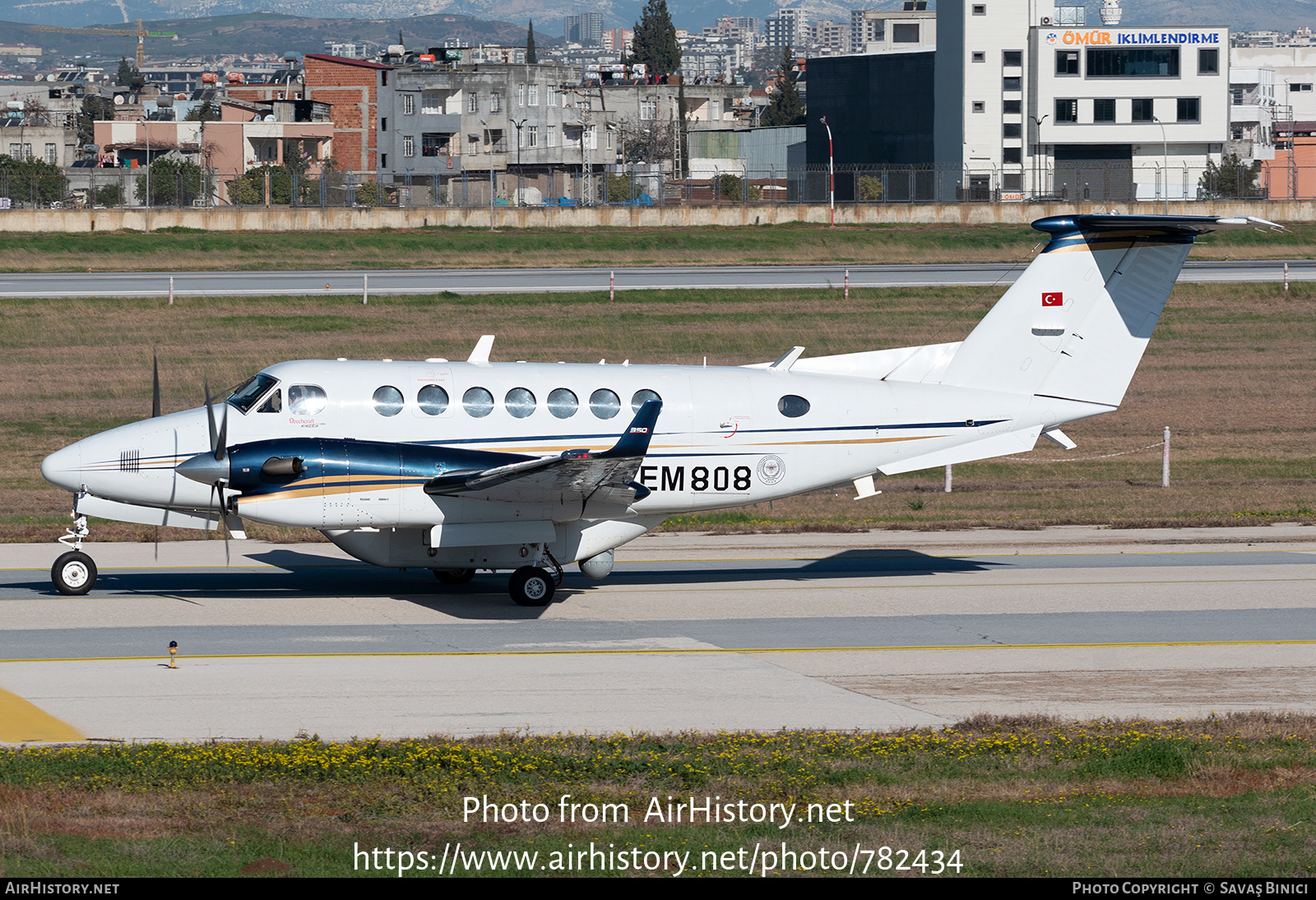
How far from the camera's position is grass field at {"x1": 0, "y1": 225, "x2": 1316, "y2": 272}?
62.0 metres

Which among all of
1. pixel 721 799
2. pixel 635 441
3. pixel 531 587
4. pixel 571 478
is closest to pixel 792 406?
pixel 635 441

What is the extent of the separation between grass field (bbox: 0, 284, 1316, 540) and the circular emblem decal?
→ 16.8ft

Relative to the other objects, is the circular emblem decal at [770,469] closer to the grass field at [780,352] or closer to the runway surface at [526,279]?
the grass field at [780,352]

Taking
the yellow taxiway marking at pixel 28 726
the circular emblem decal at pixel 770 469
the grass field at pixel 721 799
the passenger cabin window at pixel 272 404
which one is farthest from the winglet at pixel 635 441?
the yellow taxiway marking at pixel 28 726

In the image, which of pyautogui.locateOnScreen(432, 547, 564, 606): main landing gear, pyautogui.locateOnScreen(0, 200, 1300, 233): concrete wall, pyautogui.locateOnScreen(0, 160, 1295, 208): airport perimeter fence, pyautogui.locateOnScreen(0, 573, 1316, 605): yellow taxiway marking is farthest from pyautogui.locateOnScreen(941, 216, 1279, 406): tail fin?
pyautogui.locateOnScreen(0, 160, 1295, 208): airport perimeter fence

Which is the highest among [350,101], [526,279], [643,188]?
[350,101]

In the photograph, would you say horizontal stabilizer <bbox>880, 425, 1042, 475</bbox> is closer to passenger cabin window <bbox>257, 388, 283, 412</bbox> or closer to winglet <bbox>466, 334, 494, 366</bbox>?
winglet <bbox>466, 334, 494, 366</bbox>

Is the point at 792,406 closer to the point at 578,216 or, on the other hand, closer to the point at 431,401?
the point at 431,401

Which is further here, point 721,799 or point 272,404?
point 272,404

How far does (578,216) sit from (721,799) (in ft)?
214

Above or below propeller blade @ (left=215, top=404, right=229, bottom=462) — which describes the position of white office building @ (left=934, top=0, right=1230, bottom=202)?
above

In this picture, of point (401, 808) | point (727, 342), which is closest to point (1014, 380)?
point (401, 808)

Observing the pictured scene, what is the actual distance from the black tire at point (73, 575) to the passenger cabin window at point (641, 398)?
7.36 metres

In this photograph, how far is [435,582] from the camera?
65.5ft
